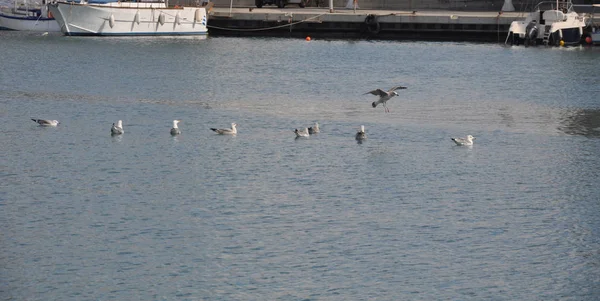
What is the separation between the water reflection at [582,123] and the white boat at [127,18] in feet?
130

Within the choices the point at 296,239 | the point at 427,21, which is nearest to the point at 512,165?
the point at 296,239

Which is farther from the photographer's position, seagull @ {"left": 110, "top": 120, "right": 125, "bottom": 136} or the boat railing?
the boat railing

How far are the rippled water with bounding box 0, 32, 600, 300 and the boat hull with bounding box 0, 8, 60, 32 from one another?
29.6 metres

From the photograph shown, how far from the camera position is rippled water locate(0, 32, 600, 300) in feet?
68.9

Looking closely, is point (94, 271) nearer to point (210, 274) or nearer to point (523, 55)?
point (210, 274)

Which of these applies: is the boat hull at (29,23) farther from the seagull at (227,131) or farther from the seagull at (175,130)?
the seagull at (227,131)

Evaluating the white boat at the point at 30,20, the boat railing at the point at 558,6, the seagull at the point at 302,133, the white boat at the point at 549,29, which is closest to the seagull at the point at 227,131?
the seagull at the point at 302,133

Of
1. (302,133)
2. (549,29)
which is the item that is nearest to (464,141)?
(302,133)

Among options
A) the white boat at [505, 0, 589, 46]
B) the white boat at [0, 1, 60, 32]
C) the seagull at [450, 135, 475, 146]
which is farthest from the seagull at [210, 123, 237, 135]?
the white boat at [0, 1, 60, 32]

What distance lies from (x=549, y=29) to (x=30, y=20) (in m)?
35.7

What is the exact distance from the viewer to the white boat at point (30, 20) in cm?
8112

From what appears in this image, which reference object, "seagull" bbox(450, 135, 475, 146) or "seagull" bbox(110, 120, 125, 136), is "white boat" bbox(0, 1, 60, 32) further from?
"seagull" bbox(450, 135, 475, 146)

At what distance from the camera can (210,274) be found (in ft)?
69.4

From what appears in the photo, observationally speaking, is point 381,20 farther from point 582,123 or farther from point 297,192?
point 297,192
